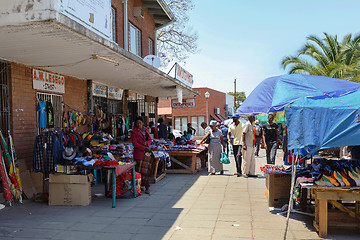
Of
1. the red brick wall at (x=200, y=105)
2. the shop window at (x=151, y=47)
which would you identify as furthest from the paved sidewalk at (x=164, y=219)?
the red brick wall at (x=200, y=105)

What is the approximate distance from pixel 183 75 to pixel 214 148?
4359mm

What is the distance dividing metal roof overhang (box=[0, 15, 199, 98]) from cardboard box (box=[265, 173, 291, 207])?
4113mm

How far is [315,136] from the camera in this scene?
475 cm

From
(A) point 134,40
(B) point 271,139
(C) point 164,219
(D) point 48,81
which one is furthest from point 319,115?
(A) point 134,40

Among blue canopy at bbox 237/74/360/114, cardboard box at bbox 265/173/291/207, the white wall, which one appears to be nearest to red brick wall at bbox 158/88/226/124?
blue canopy at bbox 237/74/360/114

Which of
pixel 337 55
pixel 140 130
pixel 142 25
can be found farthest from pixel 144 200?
pixel 337 55

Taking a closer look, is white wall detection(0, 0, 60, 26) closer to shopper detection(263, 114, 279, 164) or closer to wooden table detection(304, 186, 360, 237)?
wooden table detection(304, 186, 360, 237)

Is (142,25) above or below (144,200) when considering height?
above

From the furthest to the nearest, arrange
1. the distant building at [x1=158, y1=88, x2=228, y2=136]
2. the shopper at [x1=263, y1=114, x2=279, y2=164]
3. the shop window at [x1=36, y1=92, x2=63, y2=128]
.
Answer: the distant building at [x1=158, y1=88, x2=228, y2=136] → the shopper at [x1=263, y1=114, x2=279, y2=164] → the shop window at [x1=36, y1=92, x2=63, y2=128]

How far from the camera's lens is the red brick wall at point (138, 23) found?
13.0 metres

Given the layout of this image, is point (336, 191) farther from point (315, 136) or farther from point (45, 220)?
point (45, 220)

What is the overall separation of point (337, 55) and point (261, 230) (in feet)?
50.6

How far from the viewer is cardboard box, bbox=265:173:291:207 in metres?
6.30

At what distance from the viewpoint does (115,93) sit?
12641 millimetres
